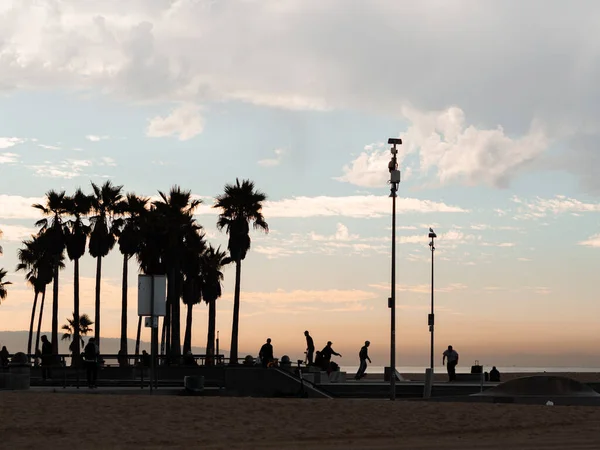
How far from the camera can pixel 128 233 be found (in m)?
72.6

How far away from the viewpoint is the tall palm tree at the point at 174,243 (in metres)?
66.9

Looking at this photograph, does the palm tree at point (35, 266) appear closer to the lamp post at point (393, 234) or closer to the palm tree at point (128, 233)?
the palm tree at point (128, 233)

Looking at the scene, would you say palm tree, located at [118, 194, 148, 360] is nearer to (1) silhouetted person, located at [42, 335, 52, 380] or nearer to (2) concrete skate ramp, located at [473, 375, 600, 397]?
(1) silhouetted person, located at [42, 335, 52, 380]

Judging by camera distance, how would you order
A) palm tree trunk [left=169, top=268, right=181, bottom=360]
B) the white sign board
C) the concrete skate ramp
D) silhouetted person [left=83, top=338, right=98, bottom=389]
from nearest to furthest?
the white sign board < the concrete skate ramp < silhouetted person [left=83, top=338, right=98, bottom=389] < palm tree trunk [left=169, top=268, right=181, bottom=360]

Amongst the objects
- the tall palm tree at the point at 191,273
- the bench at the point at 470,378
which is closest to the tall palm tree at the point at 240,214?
the tall palm tree at the point at 191,273

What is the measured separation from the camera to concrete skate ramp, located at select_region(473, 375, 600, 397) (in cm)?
2947

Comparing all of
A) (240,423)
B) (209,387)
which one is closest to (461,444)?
(240,423)

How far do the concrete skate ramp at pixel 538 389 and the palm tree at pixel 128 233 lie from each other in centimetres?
4370

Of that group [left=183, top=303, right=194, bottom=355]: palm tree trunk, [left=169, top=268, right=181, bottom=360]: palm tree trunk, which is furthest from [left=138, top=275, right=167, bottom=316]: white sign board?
[left=183, top=303, right=194, bottom=355]: palm tree trunk

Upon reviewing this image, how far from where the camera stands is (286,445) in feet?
61.7

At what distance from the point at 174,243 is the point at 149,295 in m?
42.1

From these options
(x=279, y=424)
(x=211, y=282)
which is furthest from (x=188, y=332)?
(x=279, y=424)

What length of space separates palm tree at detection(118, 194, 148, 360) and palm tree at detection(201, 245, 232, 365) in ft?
25.2

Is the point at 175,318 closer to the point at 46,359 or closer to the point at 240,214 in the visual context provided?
the point at 240,214
